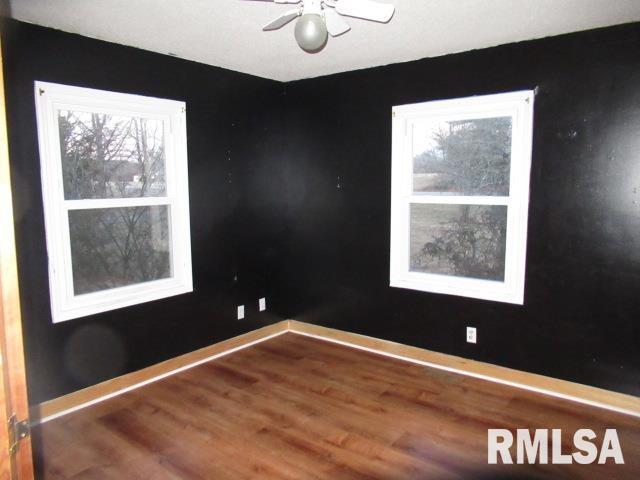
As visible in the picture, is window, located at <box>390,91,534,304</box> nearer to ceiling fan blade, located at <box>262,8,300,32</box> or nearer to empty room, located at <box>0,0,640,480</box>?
empty room, located at <box>0,0,640,480</box>

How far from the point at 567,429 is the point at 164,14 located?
3.48 m

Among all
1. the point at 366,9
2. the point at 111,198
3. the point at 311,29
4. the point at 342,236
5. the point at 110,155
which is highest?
the point at 366,9

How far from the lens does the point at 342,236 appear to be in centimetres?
413

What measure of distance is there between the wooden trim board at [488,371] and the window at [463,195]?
21.6 inches

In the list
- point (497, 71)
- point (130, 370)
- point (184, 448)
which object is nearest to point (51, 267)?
point (130, 370)

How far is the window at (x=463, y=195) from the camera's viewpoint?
3178mm

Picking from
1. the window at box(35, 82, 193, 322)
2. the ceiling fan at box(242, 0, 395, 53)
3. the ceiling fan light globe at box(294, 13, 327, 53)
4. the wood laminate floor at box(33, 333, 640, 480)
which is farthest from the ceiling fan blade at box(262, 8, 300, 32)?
the wood laminate floor at box(33, 333, 640, 480)

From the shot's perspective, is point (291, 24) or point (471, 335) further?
point (471, 335)

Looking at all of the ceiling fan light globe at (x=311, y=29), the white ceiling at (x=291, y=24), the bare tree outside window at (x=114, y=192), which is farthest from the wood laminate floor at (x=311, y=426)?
the white ceiling at (x=291, y=24)

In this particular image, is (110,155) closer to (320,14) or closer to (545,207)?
(320,14)

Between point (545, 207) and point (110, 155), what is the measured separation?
313 centimetres

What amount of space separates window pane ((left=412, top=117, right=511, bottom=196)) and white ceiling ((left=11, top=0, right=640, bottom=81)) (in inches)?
22.2

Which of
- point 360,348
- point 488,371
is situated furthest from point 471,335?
point 360,348

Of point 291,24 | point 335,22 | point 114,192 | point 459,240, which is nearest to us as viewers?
point 335,22
